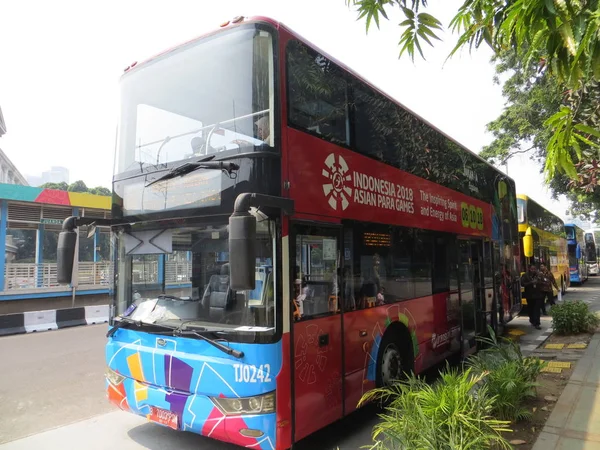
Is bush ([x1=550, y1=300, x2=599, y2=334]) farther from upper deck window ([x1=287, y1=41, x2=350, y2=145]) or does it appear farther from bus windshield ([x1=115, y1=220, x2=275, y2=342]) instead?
bus windshield ([x1=115, y1=220, x2=275, y2=342])

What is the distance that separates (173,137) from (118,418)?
350 cm

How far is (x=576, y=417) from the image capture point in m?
4.52

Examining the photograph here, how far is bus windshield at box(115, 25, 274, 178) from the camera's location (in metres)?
3.82

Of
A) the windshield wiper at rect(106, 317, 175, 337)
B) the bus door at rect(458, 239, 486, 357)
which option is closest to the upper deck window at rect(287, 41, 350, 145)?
the windshield wiper at rect(106, 317, 175, 337)

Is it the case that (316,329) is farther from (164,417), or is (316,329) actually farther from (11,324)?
(11,324)

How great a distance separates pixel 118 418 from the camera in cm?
Answer: 513

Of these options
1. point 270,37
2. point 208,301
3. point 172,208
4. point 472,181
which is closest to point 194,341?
point 208,301

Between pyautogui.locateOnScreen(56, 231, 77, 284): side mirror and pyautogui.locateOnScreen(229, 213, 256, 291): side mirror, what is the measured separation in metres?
2.20

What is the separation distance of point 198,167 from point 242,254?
4.13 ft

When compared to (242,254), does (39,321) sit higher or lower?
lower

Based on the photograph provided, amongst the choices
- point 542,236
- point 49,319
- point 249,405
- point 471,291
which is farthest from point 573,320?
point 49,319

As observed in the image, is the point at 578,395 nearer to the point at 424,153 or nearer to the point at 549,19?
the point at 424,153

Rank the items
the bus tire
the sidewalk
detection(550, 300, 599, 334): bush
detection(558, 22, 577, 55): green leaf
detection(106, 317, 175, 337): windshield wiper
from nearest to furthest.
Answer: detection(558, 22, 577, 55): green leaf, the sidewalk, detection(106, 317, 175, 337): windshield wiper, the bus tire, detection(550, 300, 599, 334): bush

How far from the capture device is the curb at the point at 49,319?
11.1 metres
